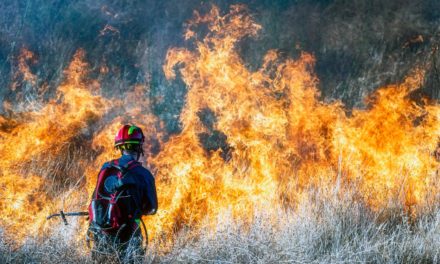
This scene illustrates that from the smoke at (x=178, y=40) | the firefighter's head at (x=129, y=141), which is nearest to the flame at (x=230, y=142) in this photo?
the smoke at (x=178, y=40)

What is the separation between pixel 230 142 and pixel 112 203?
6494 mm

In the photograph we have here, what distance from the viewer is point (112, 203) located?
5.37 meters

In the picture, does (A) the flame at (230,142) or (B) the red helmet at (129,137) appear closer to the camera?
(B) the red helmet at (129,137)

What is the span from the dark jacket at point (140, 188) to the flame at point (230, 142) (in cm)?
196

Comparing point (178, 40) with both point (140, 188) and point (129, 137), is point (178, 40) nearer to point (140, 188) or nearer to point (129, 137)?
point (129, 137)

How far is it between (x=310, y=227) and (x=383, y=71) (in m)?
9.04

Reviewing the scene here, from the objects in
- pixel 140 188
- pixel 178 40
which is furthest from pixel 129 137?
pixel 178 40

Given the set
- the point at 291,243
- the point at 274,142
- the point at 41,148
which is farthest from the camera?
the point at 274,142

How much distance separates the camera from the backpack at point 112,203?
5.38 meters

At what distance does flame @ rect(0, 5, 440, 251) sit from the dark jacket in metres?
1.96

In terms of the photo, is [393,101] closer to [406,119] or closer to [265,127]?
[406,119]

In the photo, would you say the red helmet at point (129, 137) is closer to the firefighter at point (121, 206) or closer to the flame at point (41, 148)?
the firefighter at point (121, 206)

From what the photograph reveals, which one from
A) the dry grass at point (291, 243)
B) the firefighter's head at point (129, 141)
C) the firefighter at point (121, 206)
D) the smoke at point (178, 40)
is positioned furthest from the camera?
the smoke at point (178, 40)

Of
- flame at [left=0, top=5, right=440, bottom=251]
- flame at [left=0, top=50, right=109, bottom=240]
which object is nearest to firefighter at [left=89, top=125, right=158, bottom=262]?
flame at [left=0, top=5, right=440, bottom=251]
